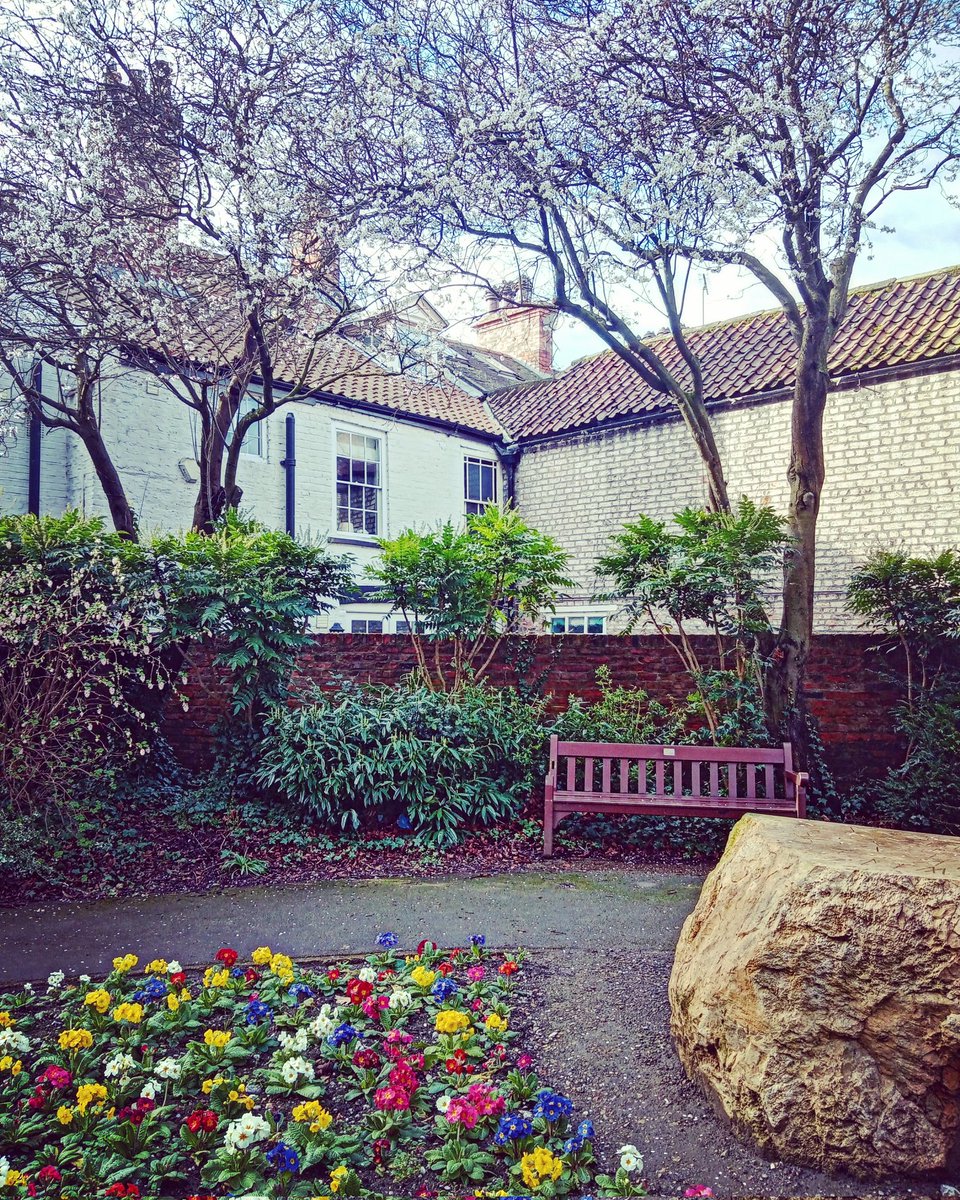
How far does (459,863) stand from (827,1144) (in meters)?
A: 3.90

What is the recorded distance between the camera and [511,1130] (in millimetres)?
2621

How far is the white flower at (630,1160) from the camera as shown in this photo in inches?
95.3

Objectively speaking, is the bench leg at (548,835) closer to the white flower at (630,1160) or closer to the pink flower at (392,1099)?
the pink flower at (392,1099)

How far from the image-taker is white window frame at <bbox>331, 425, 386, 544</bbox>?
14.6 metres

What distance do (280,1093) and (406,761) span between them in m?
3.93

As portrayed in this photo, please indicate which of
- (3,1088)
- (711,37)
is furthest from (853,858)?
(711,37)

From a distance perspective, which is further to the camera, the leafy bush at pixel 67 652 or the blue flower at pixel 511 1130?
Answer: the leafy bush at pixel 67 652

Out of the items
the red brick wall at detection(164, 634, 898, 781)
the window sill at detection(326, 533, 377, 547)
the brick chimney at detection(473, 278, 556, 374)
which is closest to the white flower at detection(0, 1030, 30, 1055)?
the red brick wall at detection(164, 634, 898, 781)

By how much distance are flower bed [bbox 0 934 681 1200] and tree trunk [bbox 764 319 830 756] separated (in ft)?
14.2

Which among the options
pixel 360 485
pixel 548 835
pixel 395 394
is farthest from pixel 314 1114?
pixel 395 394

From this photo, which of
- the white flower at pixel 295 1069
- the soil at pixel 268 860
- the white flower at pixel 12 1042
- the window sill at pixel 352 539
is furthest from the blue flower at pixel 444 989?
the window sill at pixel 352 539

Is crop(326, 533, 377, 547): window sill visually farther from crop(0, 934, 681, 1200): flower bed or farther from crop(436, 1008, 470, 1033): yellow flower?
crop(436, 1008, 470, 1033): yellow flower

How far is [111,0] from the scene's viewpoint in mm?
8008

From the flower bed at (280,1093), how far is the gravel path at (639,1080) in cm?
12
